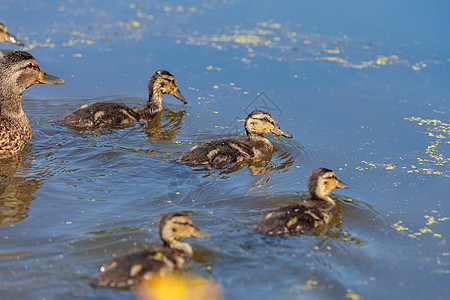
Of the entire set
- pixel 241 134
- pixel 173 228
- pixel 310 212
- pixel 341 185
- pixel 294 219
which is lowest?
pixel 173 228

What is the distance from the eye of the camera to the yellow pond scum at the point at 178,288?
3771mm

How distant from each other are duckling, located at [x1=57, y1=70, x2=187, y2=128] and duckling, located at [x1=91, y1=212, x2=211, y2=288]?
Answer: 2865 millimetres

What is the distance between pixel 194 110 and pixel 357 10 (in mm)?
4308

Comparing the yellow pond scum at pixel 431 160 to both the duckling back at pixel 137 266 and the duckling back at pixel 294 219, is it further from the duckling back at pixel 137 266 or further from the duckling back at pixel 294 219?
the duckling back at pixel 137 266

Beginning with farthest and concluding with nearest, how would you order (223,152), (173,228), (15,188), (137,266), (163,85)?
(163,85)
(223,152)
(15,188)
(173,228)
(137,266)

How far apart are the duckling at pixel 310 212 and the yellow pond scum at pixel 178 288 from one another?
2.56ft

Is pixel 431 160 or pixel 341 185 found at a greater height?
pixel 431 160

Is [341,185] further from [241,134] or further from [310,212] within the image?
[241,134]

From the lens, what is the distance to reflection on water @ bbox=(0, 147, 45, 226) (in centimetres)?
485

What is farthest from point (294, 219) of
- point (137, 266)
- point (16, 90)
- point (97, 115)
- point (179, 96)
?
point (16, 90)

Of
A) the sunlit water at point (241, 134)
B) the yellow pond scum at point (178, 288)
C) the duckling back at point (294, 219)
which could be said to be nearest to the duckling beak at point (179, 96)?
the sunlit water at point (241, 134)

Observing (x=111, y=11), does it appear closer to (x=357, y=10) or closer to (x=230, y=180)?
(x=357, y=10)

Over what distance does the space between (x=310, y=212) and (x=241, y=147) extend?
63.4 inches

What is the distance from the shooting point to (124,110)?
7078 millimetres
